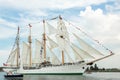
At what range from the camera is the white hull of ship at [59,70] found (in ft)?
274

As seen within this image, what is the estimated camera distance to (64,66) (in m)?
86.1

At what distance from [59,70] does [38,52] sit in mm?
13956

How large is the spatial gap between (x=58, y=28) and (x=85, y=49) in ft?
68.4

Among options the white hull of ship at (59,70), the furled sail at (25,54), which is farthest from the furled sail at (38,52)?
the white hull of ship at (59,70)

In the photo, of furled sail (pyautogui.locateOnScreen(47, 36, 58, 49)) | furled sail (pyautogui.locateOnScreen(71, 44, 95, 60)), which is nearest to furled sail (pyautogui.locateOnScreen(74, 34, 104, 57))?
furled sail (pyautogui.locateOnScreen(71, 44, 95, 60))

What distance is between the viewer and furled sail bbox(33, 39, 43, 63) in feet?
327

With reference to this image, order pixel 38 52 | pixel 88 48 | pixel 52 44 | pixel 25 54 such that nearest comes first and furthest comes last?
pixel 88 48 → pixel 52 44 → pixel 38 52 → pixel 25 54

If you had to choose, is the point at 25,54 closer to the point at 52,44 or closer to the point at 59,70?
the point at 52,44

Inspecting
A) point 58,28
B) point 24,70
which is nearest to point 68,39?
point 58,28

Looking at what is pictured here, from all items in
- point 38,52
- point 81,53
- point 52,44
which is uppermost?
point 52,44

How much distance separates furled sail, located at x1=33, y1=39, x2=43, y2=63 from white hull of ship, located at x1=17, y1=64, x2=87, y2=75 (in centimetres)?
390

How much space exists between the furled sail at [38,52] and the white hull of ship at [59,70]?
390 centimetres

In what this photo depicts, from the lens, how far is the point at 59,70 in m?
89.2

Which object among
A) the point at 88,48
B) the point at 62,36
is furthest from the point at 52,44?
the point at 88,48
